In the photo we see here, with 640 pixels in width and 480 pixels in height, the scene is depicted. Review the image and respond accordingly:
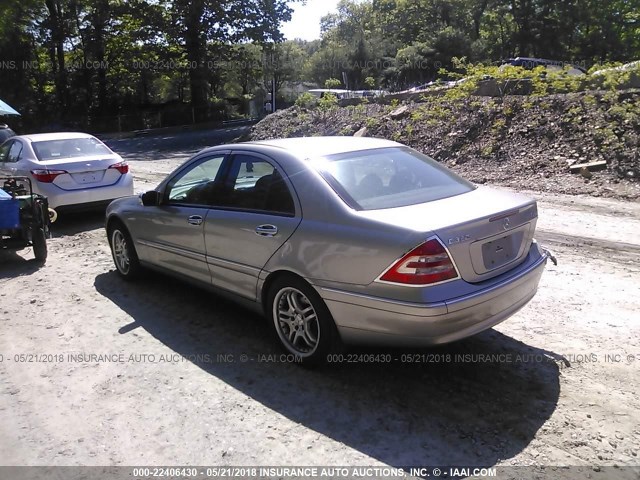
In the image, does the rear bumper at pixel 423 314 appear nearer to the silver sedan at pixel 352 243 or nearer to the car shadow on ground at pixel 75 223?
the silver sedan at pixel 352 243

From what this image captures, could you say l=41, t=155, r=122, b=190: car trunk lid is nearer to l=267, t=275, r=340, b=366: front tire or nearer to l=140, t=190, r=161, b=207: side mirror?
l=140, t=190, r=161, b=207: side mirror

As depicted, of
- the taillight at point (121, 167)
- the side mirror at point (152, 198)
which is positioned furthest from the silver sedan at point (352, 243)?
the taillight at point (121, 167)

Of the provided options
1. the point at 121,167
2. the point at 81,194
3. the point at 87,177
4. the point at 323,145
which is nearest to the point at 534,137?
the point at 121,167

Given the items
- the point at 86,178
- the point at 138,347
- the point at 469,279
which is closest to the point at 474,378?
the point at 469,279

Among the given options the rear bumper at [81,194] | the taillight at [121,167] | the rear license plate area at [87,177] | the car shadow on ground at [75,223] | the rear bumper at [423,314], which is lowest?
the car shadow on ground at [75,223]

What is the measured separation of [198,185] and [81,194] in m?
4.55

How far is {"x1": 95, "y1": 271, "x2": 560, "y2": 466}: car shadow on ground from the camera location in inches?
124

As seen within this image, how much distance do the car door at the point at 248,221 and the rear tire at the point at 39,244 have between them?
3427 mm

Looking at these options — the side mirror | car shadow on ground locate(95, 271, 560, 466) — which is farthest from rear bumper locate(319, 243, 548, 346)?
the side mirror

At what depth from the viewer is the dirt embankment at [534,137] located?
10156 millimetres

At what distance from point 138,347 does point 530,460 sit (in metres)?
3.05

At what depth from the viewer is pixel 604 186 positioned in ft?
31.6

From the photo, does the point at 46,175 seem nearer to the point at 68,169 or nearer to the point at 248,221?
the point at 68,169

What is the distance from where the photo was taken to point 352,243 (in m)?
3.56
